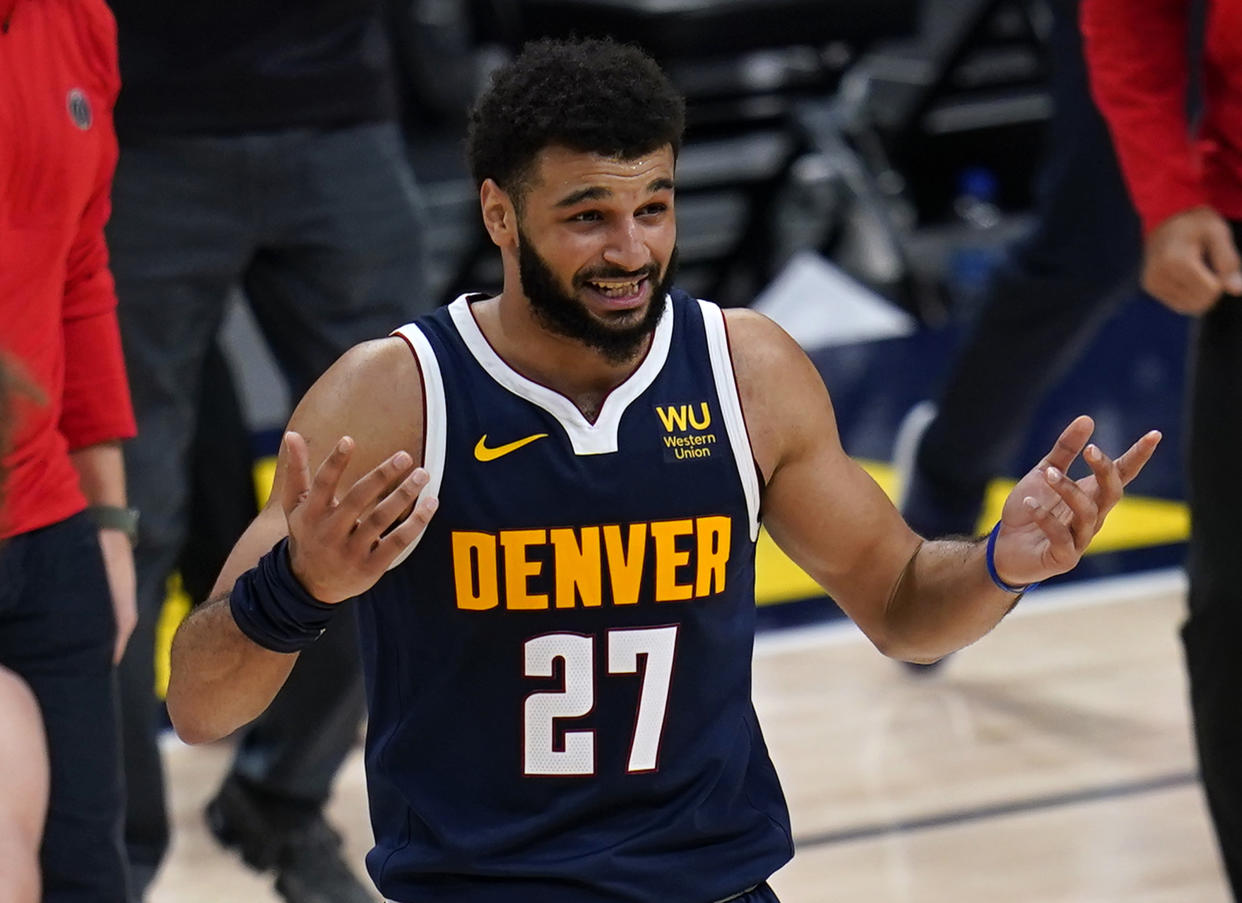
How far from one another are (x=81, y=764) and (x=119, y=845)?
141 mm

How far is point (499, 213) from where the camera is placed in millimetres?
2523

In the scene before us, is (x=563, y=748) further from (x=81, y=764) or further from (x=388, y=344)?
(x=81, y=764)

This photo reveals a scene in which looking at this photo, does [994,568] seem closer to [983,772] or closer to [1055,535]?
[1055,535]

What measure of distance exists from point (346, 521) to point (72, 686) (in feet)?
2.37

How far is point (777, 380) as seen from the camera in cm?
259

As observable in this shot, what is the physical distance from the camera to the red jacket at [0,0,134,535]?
2678mm

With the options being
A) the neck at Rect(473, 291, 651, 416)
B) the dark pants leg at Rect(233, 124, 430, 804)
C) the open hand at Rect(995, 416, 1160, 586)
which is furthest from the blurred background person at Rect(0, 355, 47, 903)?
the dark pants leg at Rect(233, 124, 430, 804)

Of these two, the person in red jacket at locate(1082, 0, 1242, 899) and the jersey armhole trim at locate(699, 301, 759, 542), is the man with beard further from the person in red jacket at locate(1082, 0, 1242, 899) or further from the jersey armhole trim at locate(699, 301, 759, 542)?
the person in red jacket at locate(1082, 0, 1242, 899)

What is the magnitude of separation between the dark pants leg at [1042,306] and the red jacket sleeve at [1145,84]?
85 cm

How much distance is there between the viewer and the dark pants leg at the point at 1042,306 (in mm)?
4383

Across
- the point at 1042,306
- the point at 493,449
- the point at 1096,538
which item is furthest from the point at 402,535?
the point at 1096,538

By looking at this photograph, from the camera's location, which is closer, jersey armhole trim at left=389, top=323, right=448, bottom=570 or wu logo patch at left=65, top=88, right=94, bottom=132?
jersey armhole trim at left=389, top=323, right=448, bottom=570

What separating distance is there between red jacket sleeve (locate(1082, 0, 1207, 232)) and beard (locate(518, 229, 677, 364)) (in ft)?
3.89

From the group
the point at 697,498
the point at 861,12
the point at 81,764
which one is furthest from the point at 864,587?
the point at 861,12
